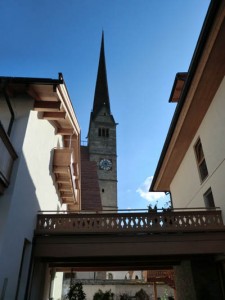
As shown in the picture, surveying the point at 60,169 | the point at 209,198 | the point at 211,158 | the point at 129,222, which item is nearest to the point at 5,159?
the point at 129,222

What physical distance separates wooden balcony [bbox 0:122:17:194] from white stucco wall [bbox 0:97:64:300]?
177mm

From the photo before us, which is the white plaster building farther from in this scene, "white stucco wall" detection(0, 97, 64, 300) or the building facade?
the building facade

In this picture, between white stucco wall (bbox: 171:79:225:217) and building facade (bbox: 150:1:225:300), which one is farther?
white stucco wall (bbox: 171:79:225:217)

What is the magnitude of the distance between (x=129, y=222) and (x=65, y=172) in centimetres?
390

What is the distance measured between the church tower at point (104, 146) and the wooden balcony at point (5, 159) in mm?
35057

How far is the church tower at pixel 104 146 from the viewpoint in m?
44.2

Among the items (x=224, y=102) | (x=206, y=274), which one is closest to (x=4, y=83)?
(x=224, y=102)

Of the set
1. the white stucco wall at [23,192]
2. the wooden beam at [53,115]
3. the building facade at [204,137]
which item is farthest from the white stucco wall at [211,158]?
the white stucco wall at [23,192]

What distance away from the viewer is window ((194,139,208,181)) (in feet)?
32.0

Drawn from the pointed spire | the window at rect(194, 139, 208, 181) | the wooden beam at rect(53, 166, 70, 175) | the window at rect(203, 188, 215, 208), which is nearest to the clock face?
the pointed spire

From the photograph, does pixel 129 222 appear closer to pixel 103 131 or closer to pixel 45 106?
pixel 45 106

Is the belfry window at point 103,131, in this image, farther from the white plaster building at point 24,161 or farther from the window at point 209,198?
the window at point 209,198

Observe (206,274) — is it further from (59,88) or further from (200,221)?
(59,88)

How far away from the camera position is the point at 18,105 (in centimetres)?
767
